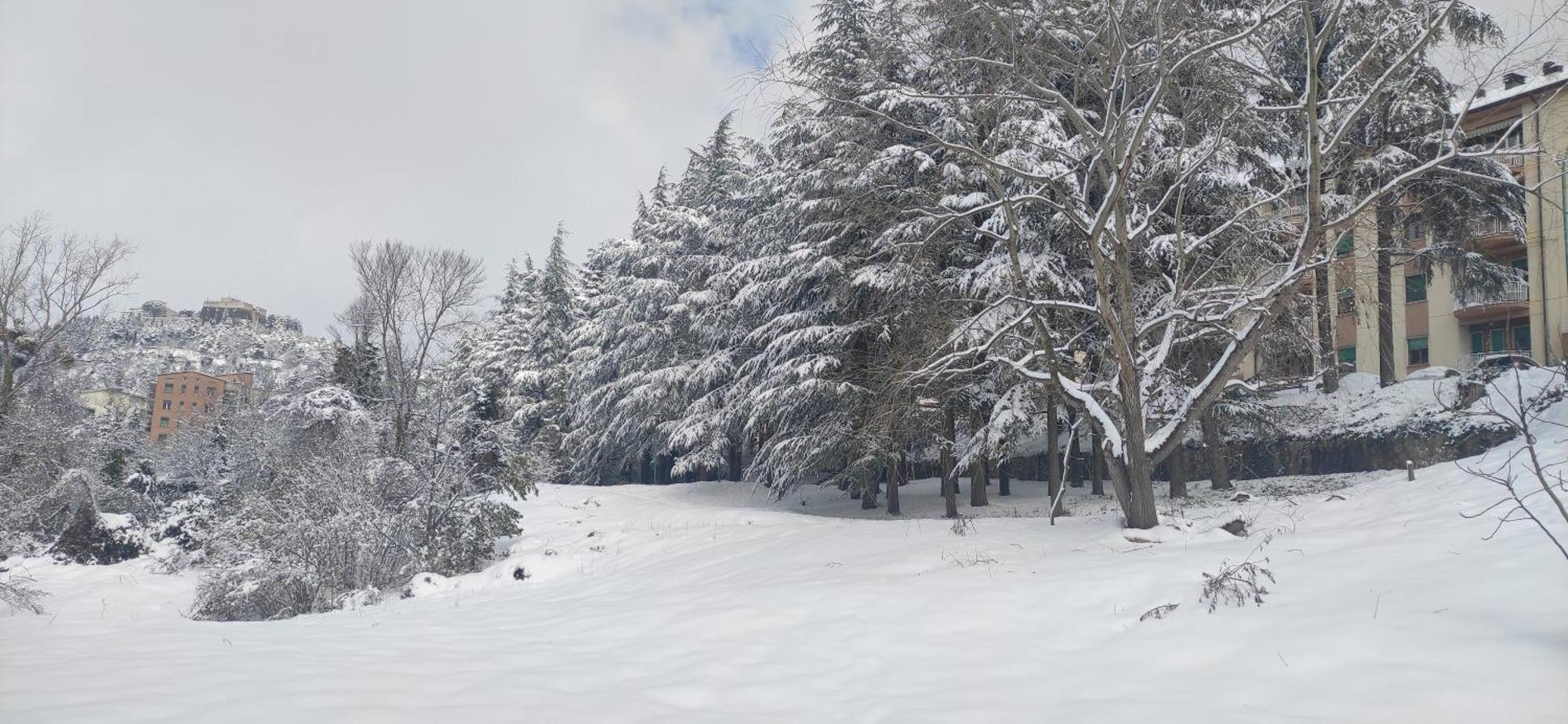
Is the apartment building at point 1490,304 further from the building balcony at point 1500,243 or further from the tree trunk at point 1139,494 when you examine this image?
the tree trunk at point 1139,494

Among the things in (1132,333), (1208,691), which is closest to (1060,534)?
(1132,333)

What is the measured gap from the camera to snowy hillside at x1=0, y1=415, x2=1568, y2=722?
405 centimetres

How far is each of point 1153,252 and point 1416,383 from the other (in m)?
9.71

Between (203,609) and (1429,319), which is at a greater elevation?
(1429,319)

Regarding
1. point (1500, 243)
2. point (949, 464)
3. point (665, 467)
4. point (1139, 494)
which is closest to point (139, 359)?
point (665, 467)

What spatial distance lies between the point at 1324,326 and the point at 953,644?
14.1m

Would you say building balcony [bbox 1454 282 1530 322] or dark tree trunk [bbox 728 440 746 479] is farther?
dark tree trunk [bbox 728 440 746 479]

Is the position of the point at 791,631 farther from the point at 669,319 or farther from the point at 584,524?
the point at 669,319

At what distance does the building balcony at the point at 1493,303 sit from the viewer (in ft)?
63.1

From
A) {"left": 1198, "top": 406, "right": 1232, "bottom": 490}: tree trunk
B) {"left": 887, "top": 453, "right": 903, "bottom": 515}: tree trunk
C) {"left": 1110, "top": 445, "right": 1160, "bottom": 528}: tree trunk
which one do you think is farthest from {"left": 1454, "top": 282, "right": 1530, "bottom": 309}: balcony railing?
{"left": 1110, "top": 445, "right": 1160, "bottom": 528}: tree trunk

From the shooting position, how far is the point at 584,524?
16.6 metres

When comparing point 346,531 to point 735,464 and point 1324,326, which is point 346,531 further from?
point 1324,326

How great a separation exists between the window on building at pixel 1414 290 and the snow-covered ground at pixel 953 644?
2238cm

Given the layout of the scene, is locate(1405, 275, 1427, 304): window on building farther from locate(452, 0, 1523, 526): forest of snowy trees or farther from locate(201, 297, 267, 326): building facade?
locate(201, 297, 267, 326): building facade
